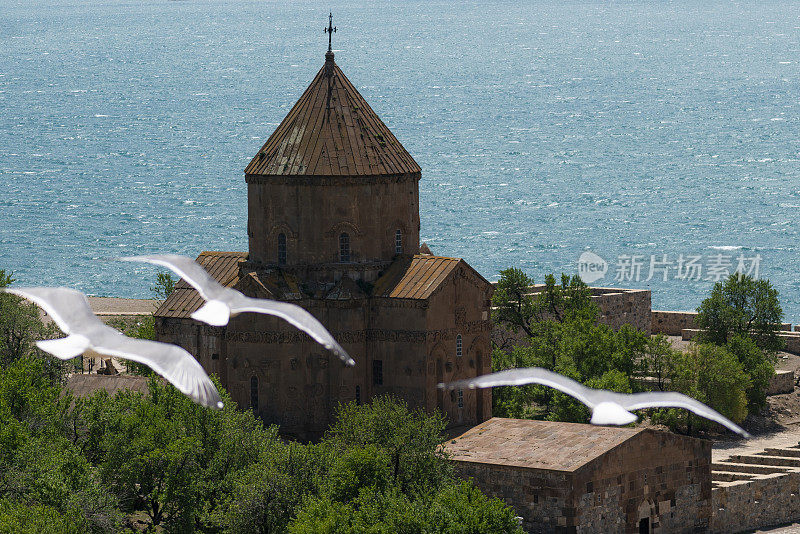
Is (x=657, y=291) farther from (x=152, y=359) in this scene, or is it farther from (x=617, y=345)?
(x=152, y=359)

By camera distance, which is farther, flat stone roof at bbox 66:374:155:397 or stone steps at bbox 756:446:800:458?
stone steps at bbox 756:446:800:458

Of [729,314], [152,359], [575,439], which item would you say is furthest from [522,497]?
[729,314]

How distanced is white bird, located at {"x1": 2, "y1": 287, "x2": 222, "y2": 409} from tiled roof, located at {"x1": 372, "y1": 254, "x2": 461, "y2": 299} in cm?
3181

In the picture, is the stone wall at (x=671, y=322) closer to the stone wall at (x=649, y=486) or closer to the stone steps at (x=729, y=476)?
the stone steps at (x=729, y=476)

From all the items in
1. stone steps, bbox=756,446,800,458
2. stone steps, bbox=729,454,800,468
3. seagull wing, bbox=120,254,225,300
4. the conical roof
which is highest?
the conical roof

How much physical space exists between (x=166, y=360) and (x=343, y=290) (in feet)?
110

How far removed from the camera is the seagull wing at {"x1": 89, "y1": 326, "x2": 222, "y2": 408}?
36.8 metres

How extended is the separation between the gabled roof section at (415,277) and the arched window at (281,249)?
3811mm

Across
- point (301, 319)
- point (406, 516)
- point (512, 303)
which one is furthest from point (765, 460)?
point (301, 319)

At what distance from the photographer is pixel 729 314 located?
3661 inches

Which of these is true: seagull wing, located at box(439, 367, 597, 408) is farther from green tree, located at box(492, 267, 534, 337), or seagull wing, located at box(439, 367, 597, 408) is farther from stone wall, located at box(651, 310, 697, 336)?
stone wall, located at box(651, 310, 697, 336)

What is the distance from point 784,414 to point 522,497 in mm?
29749

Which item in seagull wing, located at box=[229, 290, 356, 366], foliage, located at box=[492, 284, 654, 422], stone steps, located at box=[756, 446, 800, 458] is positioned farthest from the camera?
stone steps, located at box=[756, 446, 800, 458]

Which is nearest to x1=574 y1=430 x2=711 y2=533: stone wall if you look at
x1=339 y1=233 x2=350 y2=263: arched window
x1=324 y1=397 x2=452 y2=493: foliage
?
x1=324 y1=397 x2=452 y2=493: foliage
